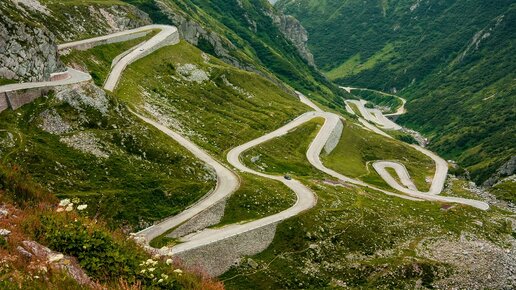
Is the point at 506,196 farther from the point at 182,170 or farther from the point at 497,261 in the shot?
the point at 182,170

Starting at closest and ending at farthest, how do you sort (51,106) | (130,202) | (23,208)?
(23,208), (130,202), (51,106)

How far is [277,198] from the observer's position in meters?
78.7

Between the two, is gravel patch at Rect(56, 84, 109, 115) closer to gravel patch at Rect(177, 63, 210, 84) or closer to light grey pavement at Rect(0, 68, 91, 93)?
light grey pavement at Rect(0, 68, 91, 93)

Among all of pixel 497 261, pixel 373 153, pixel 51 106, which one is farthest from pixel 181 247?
pixel 373 153

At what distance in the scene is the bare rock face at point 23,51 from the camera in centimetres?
7294

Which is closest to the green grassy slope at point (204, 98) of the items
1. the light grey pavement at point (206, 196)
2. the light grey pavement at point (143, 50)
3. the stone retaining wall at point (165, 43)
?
the stone retaining wall at point (165, 43)

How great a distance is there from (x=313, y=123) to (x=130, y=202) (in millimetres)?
97692

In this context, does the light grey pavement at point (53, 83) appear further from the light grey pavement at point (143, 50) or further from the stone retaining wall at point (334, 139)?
the stone retaining wall at point (334, 139)

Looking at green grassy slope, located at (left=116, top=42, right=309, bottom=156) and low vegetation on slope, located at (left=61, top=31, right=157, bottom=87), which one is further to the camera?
green grassy slope, located at (left=116, top=42, right=309, bottom=156)

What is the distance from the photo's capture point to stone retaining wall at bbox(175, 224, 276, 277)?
2271 inches

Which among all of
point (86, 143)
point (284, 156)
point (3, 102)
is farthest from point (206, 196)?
point (284, 156)

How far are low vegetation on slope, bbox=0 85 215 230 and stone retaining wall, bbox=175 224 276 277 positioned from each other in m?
8.86

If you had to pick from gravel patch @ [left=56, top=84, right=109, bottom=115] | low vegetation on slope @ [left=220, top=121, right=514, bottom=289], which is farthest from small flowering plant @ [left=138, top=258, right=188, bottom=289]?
gravel patch @ [left=56, top=84, right=109, bottom=115]

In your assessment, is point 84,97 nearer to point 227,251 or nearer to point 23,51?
point 23,51
